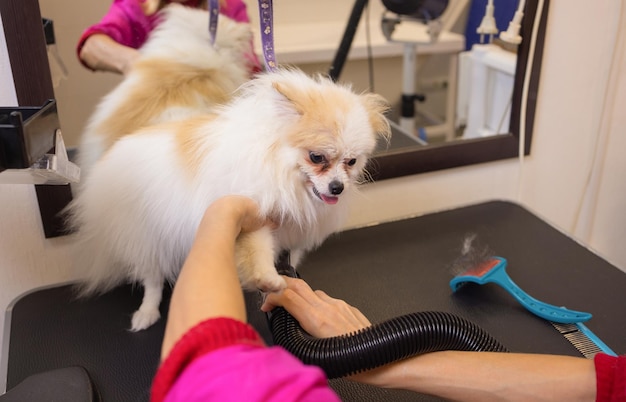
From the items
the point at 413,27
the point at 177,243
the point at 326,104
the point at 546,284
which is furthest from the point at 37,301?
the point at 413,27

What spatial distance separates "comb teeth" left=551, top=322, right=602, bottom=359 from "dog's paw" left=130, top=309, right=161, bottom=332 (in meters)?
0.69

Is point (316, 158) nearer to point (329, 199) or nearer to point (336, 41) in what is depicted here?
point (329, 199)

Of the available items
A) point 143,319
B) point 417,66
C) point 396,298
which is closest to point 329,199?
point 396,298

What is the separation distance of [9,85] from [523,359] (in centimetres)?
91

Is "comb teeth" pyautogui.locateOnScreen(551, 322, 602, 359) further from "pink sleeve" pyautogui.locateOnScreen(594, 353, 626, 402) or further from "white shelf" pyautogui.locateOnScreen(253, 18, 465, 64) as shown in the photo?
"white shelf" pyautogui.locateOnScreen(253, 18, 465, 64)

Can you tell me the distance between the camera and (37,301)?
3.31 feet

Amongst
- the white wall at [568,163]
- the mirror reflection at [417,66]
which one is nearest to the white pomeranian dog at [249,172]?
the mirror reflection at [417,66]

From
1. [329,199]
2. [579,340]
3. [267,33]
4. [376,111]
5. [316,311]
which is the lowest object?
[579,340]

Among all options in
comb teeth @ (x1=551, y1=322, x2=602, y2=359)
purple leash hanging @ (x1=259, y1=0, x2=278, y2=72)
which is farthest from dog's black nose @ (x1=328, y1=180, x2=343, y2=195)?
comb teeth @ (x1=551, y1=322, x2=602, y2=359)

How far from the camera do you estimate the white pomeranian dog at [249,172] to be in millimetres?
754

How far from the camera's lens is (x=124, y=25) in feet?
3.29

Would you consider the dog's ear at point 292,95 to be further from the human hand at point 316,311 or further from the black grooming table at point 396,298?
the black grooming table at point 396,298

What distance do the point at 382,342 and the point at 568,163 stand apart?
1.01m

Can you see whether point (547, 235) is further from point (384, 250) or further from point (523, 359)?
point (523, 359)
